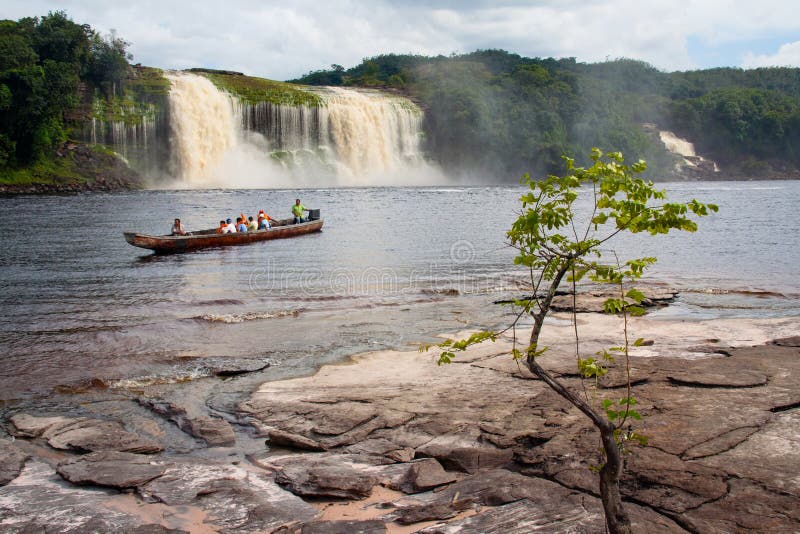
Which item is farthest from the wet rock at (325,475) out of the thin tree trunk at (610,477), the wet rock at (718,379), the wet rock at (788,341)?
the wet rock at (788,341)

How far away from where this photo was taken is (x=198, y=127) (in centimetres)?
5422

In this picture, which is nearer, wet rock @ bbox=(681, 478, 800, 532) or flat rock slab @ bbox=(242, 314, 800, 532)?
wet rock @ bbox=(681, 478, 800, 532)

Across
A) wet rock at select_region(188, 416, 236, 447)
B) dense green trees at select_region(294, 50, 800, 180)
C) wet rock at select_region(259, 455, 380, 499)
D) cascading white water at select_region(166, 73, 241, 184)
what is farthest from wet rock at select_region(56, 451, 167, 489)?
dense green trees at select_region(294, 50, 800, 180)

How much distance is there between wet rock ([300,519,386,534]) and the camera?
500 cm

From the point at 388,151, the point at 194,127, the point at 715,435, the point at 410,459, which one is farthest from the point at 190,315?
the point at 388,151

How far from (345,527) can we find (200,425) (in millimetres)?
2742

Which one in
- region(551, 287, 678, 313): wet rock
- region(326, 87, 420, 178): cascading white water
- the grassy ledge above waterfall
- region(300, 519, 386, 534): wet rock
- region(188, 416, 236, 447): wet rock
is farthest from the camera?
region(326, 87, 420, 178): cascading white water

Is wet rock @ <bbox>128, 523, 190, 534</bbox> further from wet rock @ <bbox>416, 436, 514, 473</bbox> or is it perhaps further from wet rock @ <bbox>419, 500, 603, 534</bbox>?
wet rock @ <bbox>416, 436, 514, 473</bbox>

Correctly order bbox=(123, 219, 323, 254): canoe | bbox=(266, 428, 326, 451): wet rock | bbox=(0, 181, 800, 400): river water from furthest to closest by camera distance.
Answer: bbox=(123, 219, 323, 254): canoe
bbox=(0, 181, 800, 400): river water
bbox=(266, 428, 326, 451): wet rock

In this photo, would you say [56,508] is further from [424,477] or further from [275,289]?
[275,289]

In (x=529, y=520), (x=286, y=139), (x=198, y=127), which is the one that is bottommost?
(x=529, y=520)

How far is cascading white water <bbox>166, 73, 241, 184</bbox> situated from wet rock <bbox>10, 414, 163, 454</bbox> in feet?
159

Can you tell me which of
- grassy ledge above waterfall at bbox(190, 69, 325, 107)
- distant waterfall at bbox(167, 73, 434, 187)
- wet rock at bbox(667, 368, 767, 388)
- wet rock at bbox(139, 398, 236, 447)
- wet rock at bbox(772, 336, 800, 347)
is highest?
grassy ledge above waterfall at bbox(190, 69, 325, 107)

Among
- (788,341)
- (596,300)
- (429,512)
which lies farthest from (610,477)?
(596,300)
